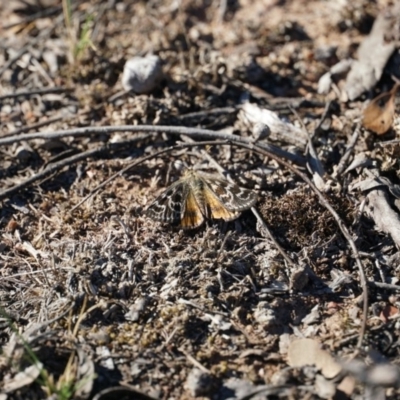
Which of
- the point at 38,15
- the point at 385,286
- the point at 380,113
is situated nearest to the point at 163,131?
the point at 380,113

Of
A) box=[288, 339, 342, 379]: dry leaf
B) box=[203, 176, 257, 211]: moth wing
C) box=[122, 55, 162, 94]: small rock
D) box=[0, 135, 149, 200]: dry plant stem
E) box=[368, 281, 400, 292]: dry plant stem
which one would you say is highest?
box=[122, 55, 162, 94]: small rock

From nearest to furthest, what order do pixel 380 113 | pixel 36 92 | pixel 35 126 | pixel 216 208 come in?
pixel 216 208 → pixel 380 113 → pixel 35 126 → pixel 36 92

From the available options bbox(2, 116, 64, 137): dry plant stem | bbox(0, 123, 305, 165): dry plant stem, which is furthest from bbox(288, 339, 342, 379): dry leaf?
bbox(2, 116, 64, 137): dry plant stem

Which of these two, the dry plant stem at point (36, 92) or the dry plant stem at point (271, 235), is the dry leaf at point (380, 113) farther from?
the dry plant stem at point (36, 92)

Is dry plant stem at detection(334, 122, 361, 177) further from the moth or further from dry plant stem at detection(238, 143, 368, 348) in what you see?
the moth

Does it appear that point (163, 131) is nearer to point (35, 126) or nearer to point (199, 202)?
point (199, 202)

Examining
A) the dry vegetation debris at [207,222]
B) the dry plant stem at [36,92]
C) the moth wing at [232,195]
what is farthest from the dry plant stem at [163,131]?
the dry plant stem at [36,92]

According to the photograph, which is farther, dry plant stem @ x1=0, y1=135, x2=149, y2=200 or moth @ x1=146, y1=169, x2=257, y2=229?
dry plant stem @ x1=0, y1=135, x2=149, y2=200
